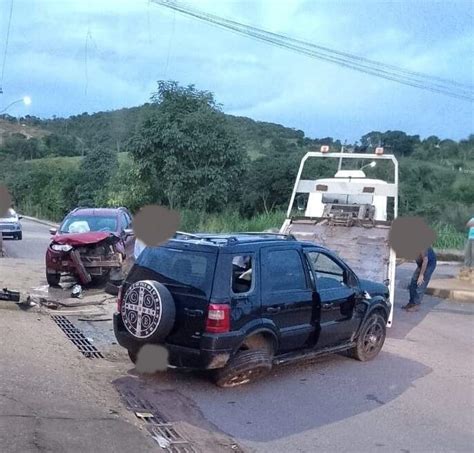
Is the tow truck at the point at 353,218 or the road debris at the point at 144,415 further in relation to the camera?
the tow truck at the point at 353,218

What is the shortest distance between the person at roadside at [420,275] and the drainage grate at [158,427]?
24.8 ft

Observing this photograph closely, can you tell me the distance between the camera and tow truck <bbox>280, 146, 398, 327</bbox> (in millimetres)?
11367

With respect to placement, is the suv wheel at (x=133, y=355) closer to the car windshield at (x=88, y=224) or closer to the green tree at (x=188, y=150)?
the car windshield at (x=88, y=224)

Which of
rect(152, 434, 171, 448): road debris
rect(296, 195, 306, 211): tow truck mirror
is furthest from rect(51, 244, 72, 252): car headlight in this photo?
rect(152, 434, 171, 448): road debris

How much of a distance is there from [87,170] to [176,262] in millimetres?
46299

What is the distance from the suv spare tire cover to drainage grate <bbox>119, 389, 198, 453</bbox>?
62 cm

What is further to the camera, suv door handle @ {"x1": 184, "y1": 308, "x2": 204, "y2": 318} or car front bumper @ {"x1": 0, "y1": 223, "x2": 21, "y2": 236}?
car front bumper @ {"x1": 0, "y1": 223, "x2": 21, "y2": 236}

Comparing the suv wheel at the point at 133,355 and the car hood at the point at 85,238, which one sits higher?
the car hood at the point at 85,238

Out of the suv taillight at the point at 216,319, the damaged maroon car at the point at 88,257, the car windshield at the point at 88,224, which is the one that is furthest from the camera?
the car windshield at the point at 88,224

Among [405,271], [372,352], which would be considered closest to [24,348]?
[372,352]

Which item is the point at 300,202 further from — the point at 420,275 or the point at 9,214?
the point at 9,214

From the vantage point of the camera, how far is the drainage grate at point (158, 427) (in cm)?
546

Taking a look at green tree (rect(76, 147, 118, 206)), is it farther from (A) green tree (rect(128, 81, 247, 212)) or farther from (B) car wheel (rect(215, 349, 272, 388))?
(B) car wheel (rect(215, 349, 272, 388))

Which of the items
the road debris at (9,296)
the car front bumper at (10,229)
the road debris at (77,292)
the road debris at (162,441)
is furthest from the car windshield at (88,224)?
the car front bumper at (10,229)
